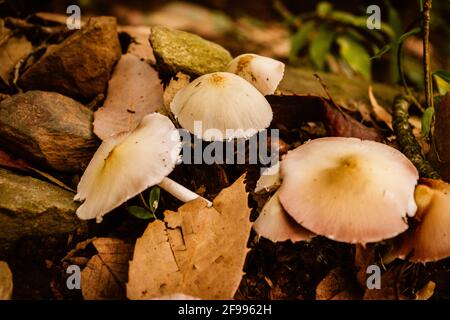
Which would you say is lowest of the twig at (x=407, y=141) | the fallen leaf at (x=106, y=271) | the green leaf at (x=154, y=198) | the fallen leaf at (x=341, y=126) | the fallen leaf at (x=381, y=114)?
the fallen leaf at (x=106, y=271)

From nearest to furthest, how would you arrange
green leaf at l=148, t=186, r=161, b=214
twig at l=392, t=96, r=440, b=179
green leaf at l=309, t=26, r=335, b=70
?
green leaf at l=148, t=186, r=161, b=214, twig at l=392, t=96, r=440, b=179, green leaf at l=309, t=26, r=335, b=70

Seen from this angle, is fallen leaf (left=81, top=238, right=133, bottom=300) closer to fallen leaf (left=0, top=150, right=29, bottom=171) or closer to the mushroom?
the mushroom

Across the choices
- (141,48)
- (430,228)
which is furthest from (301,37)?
(430,228)

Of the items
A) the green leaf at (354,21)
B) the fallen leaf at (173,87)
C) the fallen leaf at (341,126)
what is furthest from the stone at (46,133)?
the green leaf at (354,21)

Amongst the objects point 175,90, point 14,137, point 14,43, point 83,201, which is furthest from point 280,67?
point 14,43

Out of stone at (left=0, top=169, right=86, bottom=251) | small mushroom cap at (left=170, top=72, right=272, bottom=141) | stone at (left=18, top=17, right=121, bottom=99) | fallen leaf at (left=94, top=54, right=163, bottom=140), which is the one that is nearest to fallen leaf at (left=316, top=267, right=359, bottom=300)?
small mushroom cap at (left=170, top=72, right=272, bottom=141)

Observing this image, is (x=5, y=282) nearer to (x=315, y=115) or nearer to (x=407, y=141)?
(x=315, y=115)

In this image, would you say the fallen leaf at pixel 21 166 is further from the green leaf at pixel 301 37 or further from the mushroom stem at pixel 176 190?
the green leaf at pixel 301 37
